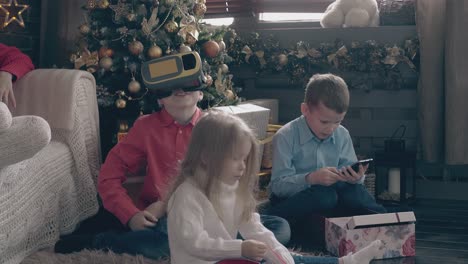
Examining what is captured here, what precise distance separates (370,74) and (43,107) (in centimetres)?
170

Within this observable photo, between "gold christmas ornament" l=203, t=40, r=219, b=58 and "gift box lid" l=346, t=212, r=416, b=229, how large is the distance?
1.19 metres

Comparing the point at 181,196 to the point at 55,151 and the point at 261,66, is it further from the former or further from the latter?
the point at 261,66

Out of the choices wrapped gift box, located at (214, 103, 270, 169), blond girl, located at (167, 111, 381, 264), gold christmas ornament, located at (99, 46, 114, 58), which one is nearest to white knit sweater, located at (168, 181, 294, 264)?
blond girl, located at (167, 111, 381, 264)

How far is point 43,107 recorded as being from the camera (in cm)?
259

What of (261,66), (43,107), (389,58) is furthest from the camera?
(261,66)

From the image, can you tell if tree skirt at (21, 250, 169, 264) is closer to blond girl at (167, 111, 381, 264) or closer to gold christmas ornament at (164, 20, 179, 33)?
blond girl at (167, 111, 381, 264)

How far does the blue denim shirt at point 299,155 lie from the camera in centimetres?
256

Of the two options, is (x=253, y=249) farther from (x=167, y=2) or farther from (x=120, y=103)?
(x=167, y=2)

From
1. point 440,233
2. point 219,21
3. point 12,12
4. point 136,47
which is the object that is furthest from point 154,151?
point 219,21

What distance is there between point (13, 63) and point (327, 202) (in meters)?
1.24

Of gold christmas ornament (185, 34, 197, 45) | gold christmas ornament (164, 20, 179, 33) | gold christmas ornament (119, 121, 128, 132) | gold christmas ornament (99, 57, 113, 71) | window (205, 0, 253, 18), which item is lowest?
gold christmas ornament (119, 121, 128, 132)

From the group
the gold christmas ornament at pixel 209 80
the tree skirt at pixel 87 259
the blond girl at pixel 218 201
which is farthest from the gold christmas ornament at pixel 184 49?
the blond girl at pixel 218 201

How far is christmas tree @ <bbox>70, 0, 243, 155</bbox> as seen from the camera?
3.04 metres

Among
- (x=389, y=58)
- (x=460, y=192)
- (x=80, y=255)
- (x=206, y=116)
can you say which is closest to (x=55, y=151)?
(x=80, y=255)
